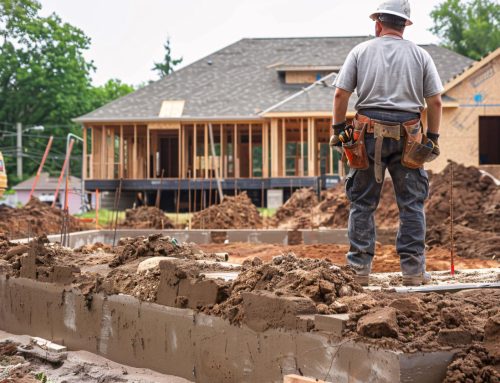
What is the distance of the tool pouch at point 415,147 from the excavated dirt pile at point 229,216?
1030 centimetres

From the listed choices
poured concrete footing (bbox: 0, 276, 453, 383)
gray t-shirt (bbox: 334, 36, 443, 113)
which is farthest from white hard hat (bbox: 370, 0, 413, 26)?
poured concrete footing (bbox: 0, 276, 453, 383)

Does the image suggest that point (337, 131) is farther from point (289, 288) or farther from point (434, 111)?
point (289, 288)

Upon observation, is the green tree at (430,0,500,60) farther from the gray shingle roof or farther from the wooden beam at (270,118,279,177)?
the wooden beam at (270,118,279,177)

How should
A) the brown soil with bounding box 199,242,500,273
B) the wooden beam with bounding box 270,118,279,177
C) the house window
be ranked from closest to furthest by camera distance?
the brown soil with bounding box 199,242,500,273 < the house window < the wooden beam with bounding box 270,118,279,177

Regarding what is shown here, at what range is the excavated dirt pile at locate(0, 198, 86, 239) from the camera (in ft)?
51.5

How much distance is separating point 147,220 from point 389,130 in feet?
39.6

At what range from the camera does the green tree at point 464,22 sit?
50281 millimetres

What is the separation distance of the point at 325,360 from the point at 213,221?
41.3 ft

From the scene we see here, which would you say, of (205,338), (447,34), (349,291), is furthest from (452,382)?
(447,34)

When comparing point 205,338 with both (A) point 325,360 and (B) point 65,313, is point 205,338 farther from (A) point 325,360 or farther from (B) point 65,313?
(B) point 65,313

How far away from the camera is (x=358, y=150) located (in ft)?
18.7

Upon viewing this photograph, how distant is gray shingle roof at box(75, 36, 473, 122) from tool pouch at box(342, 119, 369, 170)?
75.7 ft

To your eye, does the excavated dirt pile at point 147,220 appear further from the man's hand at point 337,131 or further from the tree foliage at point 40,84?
the tree foliage at point 40,84

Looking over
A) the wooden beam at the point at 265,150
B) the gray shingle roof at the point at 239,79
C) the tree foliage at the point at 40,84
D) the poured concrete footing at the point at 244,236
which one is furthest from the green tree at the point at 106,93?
the poured concrete footing at the point at 244,236
